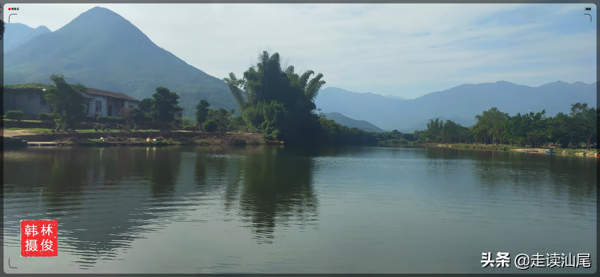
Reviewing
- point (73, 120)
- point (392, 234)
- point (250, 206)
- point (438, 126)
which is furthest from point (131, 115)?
point (438, 126)

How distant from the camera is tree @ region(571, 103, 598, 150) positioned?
65812 mm

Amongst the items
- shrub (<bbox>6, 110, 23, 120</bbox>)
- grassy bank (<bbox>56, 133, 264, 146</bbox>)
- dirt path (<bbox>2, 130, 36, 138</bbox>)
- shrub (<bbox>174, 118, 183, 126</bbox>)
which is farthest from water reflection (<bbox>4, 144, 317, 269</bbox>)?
shrub (<bbox>174, 118, 183, 126</bbox>)

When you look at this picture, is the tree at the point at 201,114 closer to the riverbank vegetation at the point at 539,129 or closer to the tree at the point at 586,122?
the riverbank vegetation at the point at 539,129

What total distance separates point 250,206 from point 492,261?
770 centimetres

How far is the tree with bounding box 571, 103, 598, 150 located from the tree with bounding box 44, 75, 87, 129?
78.0m

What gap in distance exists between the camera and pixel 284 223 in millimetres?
10984

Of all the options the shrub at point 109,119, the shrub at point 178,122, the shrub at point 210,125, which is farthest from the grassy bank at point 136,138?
the shrub at point 109,119

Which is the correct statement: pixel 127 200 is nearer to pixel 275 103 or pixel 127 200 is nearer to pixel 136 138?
pixel 136 138

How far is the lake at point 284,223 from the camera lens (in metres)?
7.83

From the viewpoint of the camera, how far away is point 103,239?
902cm

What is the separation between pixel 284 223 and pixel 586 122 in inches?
2949

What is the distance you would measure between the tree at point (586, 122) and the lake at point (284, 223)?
57458 millimetres

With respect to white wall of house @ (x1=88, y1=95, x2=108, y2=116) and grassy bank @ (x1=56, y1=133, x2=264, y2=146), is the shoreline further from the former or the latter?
white wall of house @ (x1=88, y1=95, x2=108, y2=116)

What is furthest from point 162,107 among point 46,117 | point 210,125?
point 46,117
